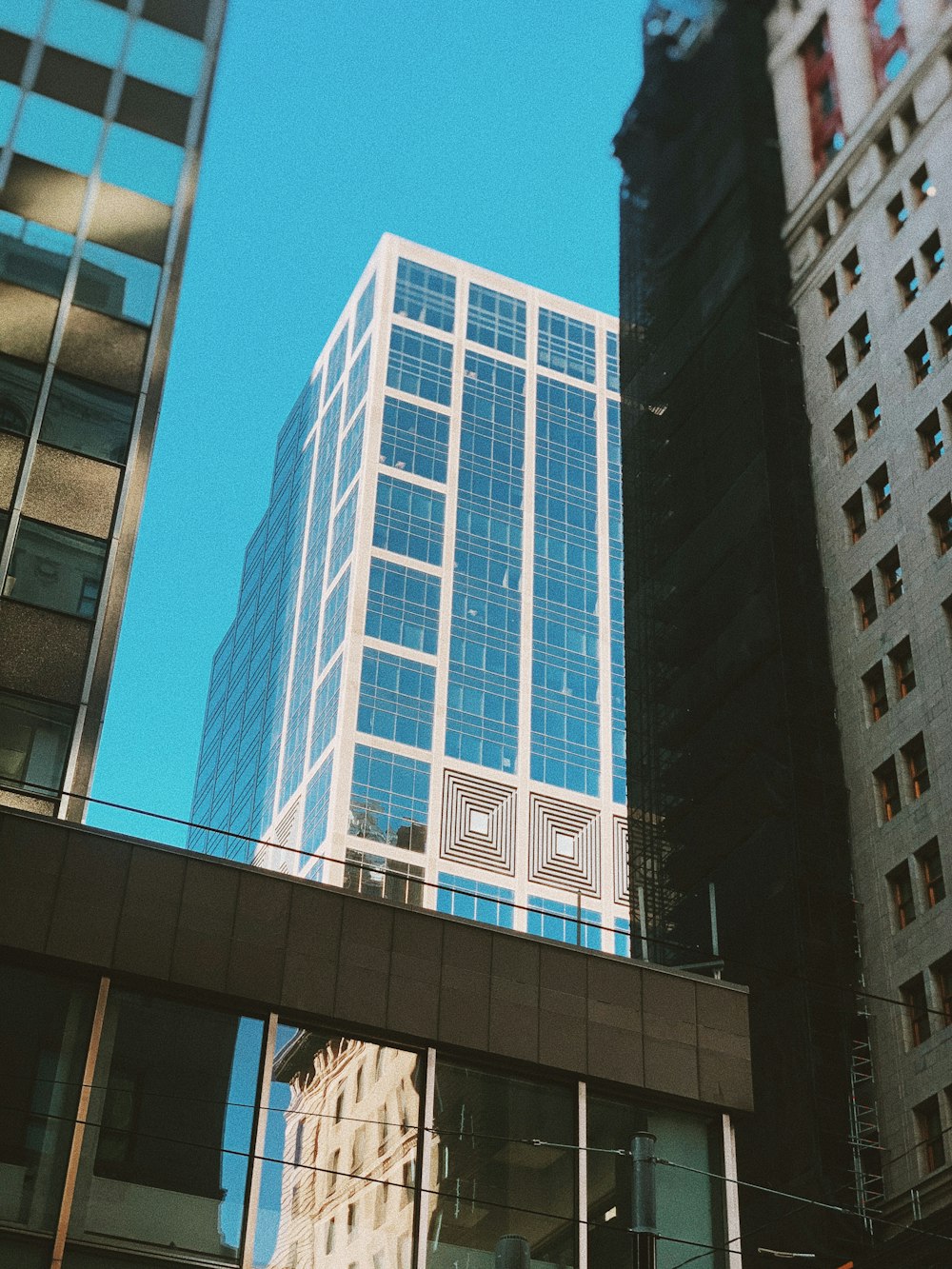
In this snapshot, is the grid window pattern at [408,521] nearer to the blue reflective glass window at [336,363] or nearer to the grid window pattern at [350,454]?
the grid window pattern at [350,454]

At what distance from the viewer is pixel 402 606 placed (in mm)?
106875

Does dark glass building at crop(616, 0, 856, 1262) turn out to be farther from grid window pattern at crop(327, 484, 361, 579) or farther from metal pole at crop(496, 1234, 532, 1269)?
grid window pattern at crop(327, 484, 361, 579)

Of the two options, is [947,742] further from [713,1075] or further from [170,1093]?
[170,1093]

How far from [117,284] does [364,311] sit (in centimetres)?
10174

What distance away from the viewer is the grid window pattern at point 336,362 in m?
128

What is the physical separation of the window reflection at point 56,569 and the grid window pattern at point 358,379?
9657 cm

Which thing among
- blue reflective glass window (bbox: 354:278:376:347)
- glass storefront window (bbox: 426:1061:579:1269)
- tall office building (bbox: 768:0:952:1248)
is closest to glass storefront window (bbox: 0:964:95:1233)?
glass storefront window (bbox: 426:1061:579:1269)

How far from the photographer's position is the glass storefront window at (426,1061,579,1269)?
1672cm

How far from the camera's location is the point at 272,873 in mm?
17969

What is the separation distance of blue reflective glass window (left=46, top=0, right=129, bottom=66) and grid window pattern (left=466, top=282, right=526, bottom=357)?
97721 mm

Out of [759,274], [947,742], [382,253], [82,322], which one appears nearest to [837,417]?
[759,274]

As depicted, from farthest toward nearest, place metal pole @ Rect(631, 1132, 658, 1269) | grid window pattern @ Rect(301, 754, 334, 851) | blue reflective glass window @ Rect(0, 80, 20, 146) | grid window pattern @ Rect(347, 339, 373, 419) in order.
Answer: grid window pattern @ Rect(347, 339, 373, 419), grid window pattern @ Rect(301, 754, 334, 851), blue reflective glass window @ Rect(0, 80, 20, 146), metal pole @ Rect(631, 1132, 658, 1269)

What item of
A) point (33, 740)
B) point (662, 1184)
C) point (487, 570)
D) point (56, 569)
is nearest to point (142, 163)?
point (56, 569)

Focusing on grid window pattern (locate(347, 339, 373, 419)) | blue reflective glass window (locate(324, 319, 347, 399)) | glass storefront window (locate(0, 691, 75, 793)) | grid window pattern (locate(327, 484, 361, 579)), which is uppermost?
blue reflective glass window (locate(324, 319, 347, 399))
